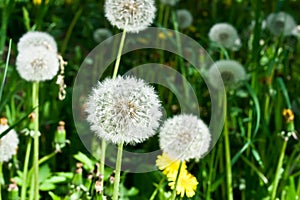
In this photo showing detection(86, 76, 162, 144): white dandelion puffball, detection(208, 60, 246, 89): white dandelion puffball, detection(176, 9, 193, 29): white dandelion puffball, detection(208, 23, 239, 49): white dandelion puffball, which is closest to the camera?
detection(86, 76, 162, 144): white dandelion puffball

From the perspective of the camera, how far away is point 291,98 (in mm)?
2223

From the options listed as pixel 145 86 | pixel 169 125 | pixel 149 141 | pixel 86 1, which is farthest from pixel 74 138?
pixel 86 1

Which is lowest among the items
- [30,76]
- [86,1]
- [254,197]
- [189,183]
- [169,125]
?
[254,197]

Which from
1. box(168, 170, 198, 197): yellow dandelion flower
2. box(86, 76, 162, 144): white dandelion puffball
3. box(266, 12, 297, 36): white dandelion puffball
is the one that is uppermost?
box(266, 12, 297, 36): white dandelion puffball

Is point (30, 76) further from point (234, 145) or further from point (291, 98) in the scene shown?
point (291, 98)

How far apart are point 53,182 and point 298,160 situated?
0.66 m

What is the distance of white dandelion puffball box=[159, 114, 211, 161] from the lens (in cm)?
121

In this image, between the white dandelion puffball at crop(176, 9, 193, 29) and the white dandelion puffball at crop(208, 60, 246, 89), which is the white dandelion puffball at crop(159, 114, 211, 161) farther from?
the white dandelion puffball at crop(176, 9, 193, 29)

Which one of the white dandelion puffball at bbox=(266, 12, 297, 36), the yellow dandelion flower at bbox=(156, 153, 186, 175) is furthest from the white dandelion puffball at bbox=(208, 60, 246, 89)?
the yellow dandelion flower at bbox=(156, 153, 186, 175)

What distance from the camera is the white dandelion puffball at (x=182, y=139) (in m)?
1.21

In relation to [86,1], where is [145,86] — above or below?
below

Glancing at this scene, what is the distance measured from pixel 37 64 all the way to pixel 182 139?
1.30 ft

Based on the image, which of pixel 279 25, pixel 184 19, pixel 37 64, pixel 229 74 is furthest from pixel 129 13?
pixel 184 19

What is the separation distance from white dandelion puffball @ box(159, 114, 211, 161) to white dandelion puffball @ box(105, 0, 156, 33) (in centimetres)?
22
